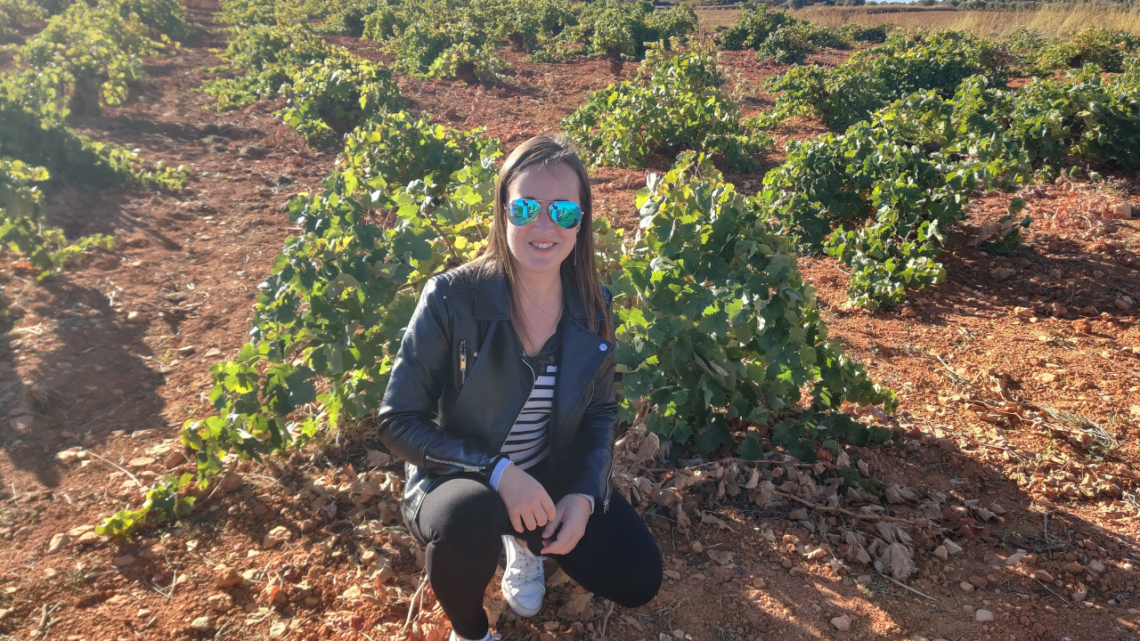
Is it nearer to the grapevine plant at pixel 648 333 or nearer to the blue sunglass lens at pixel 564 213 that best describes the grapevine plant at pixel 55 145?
the grapevine plant at pixel 648 333

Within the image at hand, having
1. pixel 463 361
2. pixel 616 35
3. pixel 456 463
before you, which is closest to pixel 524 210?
pixel 463 361

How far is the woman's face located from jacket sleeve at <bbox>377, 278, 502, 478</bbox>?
0.26m

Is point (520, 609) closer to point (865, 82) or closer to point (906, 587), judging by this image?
point (906, 587)

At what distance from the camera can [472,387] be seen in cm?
190

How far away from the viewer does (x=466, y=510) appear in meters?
1.75

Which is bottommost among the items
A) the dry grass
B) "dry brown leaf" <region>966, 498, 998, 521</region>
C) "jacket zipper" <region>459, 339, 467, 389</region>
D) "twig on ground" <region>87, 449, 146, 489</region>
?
"dry brown leaf" <region>966, 498, 998, 521</region>

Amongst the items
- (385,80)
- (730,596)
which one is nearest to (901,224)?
(730,596)

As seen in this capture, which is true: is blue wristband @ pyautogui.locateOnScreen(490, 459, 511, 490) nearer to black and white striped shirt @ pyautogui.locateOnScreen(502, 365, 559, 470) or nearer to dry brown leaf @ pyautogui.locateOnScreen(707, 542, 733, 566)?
black and white striped shirt @ pyautogui.locateOnScreen(502, 365, 559, 470)

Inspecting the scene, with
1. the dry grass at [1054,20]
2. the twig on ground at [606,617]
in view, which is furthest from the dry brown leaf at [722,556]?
the dry grass at [1054,20]

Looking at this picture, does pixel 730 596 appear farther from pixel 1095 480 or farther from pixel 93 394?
pixel 93 394

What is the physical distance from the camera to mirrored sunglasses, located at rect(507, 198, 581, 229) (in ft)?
5.99

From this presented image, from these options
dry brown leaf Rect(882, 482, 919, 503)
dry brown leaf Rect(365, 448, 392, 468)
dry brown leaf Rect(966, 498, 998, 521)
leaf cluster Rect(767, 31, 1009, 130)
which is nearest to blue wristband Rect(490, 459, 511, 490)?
dry brown leaf Rect(365, 448, 392, 468)

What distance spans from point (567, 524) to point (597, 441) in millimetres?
284

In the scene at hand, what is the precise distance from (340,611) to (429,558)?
2.11 ft
